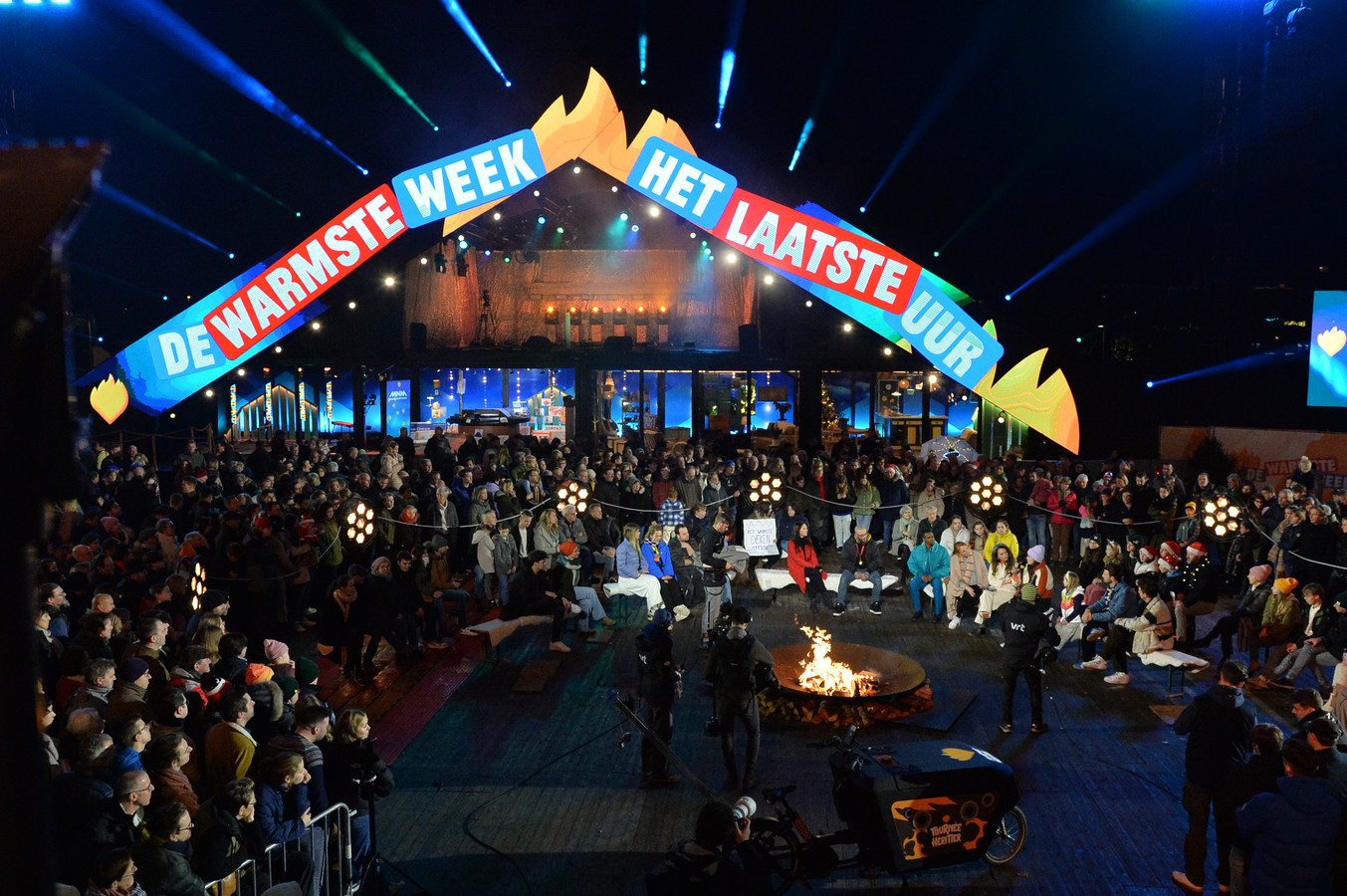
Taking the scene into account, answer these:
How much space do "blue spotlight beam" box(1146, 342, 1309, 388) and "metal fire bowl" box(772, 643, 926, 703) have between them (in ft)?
61.6

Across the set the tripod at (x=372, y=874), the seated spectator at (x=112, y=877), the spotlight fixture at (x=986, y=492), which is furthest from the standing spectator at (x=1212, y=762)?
the spotlight fixture at (x=986, y=492)

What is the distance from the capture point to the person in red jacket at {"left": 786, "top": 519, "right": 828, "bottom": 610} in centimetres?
1402

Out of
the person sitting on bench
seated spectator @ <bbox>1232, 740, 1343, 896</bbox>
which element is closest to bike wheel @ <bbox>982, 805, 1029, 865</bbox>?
seated spectator @ <bbox>1232, 740, 1343, 896</bbox>

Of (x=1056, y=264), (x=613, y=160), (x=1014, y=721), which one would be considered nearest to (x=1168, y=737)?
(x=1014, y=721)

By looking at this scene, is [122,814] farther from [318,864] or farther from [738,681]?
[738,681]

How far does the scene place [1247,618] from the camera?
11.0m

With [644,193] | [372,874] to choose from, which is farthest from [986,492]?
[372,874]

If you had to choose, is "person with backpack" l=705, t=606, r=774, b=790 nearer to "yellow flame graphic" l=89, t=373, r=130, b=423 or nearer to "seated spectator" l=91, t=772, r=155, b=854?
"seated spectator" l=91, t=772, r=155, b=854

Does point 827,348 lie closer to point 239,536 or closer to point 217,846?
point 239,536

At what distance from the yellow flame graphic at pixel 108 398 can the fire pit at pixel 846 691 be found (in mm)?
6929

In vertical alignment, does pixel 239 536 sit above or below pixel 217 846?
above

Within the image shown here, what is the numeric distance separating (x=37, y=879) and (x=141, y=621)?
7.26 metres

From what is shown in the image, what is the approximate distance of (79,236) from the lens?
24.2 meters

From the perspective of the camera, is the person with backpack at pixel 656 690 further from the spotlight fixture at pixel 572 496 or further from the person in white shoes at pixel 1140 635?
the spotlight fixture at pixel 572 496
